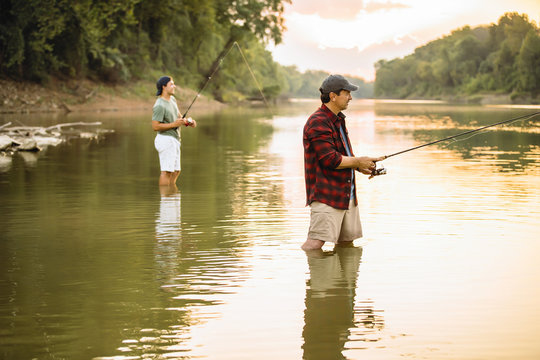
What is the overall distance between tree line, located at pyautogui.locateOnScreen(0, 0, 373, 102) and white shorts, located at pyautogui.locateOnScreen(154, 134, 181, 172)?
25.5 metres

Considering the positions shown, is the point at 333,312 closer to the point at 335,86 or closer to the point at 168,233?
the point at 335,86

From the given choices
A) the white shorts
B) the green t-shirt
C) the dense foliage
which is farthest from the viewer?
the dense foliage

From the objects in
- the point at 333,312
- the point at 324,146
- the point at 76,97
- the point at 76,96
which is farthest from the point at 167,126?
the point at 76,96

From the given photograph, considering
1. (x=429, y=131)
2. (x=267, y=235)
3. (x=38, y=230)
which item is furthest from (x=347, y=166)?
(x=429, y=131)

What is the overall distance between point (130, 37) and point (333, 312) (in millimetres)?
48074

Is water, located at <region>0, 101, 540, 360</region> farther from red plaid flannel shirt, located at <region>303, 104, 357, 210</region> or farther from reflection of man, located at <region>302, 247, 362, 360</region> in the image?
red plaid flannel shirt, located at <region>303, 104, 357, 210</region>

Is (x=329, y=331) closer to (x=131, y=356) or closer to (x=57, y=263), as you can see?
(x=131, y=356)

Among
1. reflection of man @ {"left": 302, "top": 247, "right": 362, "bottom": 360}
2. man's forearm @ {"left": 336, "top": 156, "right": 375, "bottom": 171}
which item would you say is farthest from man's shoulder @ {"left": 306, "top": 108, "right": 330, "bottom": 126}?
reflection of man @ {"left": 302, "top": 247, "right": 362, "bottom": 360}

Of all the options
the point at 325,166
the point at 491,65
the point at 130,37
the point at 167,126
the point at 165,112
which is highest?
the point at 491,65

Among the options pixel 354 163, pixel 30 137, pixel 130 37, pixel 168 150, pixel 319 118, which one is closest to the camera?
pixel 354 163

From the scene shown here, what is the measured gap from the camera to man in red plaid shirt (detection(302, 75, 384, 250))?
651 centimetres

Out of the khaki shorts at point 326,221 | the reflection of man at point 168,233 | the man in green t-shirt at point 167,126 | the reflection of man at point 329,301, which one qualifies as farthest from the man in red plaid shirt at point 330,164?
the man in green t-shirt at point 167,126

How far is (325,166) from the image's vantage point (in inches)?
257

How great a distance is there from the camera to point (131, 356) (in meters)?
4.26
